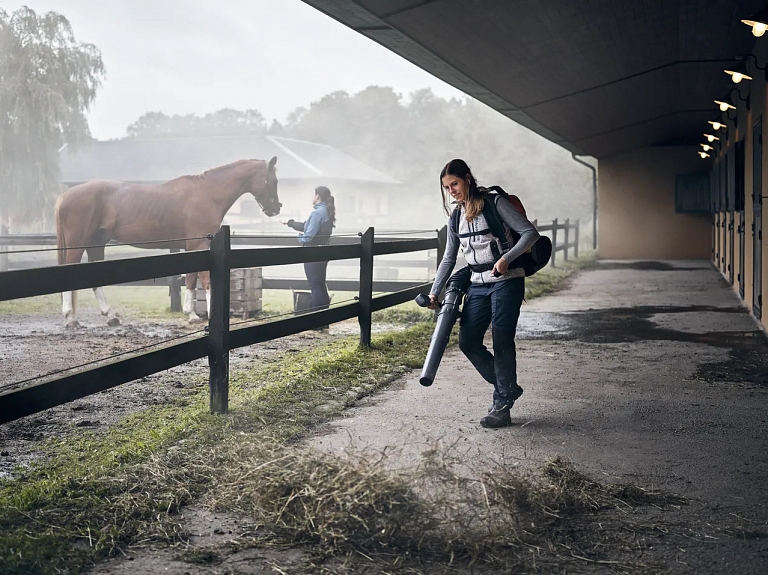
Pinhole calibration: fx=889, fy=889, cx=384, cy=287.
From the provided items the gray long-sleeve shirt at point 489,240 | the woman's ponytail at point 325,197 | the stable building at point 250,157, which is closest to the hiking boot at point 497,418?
the gray long-sleeve shirt at point 489,240

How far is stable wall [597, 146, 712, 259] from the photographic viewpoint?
833 inches

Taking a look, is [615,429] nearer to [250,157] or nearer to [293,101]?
[250,157]

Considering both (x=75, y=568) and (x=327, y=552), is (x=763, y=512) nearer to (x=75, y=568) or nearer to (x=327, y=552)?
(x=327, y=552)

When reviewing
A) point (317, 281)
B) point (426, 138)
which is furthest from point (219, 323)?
point (426, 138)

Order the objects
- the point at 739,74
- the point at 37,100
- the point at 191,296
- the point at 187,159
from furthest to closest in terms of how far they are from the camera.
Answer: the point at 187,159 < the point at 37,100 < the point at 191,296 < the point at 739,74

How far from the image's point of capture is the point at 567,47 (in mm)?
8594

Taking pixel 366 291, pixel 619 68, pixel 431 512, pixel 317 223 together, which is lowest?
pixel 431 512

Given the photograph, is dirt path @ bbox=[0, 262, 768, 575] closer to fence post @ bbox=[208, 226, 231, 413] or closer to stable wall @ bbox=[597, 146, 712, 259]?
fence post @ bbox=[208, 226, 231, 413]

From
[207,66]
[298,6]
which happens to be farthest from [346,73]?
[207,66]

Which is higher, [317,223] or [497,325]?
[317,223]

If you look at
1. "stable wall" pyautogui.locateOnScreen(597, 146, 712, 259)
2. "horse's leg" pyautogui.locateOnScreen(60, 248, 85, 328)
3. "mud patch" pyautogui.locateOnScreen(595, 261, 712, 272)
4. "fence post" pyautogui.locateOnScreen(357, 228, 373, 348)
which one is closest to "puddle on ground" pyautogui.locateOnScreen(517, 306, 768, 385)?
"fence post" pyautogui.locateOnScreen(357, 228, 373, 348)

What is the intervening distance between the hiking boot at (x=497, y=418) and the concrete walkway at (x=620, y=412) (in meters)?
0.07

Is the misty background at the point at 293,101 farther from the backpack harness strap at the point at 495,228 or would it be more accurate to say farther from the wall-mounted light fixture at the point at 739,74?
the backpack harness strap at the point at 495,228

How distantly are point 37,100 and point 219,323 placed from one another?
31.5 m
